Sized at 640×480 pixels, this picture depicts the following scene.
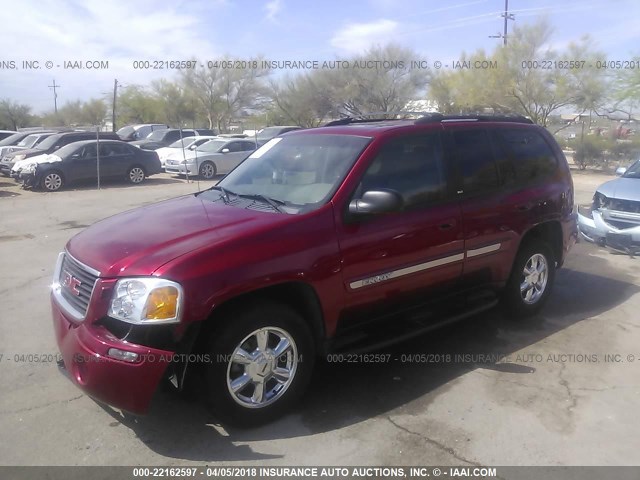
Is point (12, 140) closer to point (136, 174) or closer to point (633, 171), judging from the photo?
point (136, 174)

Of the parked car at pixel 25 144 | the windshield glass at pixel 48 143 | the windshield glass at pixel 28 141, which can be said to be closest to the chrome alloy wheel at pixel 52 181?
the windshield glass at pixel 48 143

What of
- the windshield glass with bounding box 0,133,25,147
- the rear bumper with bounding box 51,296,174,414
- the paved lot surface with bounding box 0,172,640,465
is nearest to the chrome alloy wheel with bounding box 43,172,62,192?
the windshield glass with bounding box 0,133,25,147

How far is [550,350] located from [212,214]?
122 inches

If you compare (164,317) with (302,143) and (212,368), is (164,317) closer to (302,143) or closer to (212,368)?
(212,368)

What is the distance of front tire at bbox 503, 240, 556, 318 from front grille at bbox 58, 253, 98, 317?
145 inches

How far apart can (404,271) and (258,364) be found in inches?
52.3

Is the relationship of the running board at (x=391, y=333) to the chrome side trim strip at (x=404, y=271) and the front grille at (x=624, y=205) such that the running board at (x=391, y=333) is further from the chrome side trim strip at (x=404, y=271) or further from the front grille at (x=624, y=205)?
the front grille at (x=624, y=205)

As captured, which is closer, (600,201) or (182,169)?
(600,201)

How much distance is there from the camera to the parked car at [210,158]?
19.4 meters

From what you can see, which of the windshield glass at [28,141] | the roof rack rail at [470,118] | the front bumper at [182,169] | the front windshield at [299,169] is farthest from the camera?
the windshield glass at [28,141]

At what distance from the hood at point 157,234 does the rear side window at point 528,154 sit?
2596 millimetres

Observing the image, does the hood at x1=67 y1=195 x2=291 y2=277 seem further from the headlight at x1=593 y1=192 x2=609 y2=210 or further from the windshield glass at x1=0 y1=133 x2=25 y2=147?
the windshield glass at x1=0 y1=133 x2=25 y2=147

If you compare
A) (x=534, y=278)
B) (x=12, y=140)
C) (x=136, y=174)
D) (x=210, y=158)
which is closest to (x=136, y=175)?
(x=136, y=174)

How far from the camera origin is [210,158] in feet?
64.2
